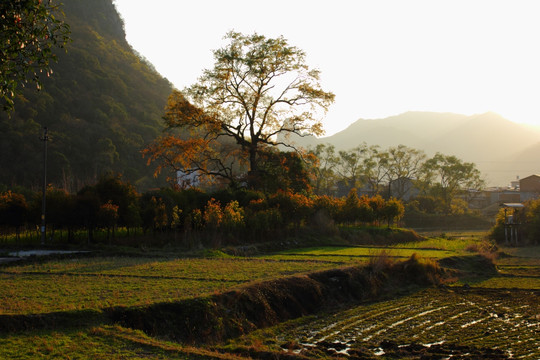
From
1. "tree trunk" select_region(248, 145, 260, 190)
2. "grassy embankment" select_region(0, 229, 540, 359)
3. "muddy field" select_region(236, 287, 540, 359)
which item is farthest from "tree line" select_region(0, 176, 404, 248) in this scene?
"muddy field" select_region(236, 287, 540, 359)

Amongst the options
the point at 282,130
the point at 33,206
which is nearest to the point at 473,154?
the point at 282,130

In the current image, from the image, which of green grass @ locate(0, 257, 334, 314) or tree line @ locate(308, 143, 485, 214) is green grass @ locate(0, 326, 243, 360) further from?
tree line @ locate(308, 143, 485, 214)

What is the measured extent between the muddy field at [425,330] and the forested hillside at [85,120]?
102ft

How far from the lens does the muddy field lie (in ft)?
23.7

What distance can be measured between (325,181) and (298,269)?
175 ft

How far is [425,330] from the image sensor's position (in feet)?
27.7

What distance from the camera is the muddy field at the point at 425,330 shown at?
7.22 meters

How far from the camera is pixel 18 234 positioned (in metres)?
20.8

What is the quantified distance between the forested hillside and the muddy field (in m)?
31.1

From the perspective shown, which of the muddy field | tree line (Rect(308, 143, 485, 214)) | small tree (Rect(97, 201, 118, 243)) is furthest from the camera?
tree line (Rect(308, 143, 485, 214))

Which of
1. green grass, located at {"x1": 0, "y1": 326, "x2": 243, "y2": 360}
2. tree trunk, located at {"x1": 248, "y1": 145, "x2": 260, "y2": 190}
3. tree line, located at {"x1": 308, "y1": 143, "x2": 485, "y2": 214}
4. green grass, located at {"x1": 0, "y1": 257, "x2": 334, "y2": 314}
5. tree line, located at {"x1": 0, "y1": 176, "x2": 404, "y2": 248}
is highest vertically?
tree line, located at {"x1": 308, "y1": 143, "x2": 485, "y2": 214}

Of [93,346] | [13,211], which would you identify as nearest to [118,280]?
[93,346]

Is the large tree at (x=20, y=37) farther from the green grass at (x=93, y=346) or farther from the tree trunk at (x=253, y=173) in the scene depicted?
the tree trunk at (x=253, y=173)

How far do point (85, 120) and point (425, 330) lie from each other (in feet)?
176
